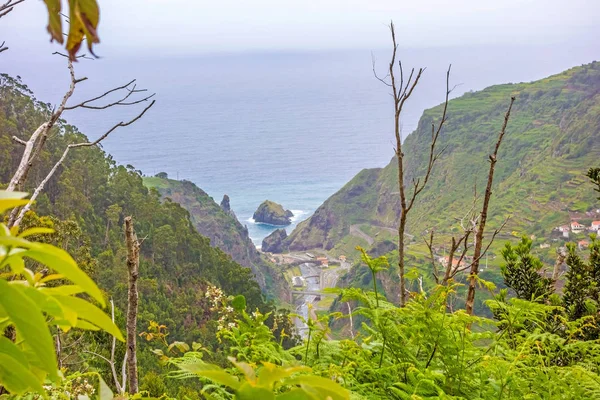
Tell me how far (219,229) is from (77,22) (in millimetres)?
48475

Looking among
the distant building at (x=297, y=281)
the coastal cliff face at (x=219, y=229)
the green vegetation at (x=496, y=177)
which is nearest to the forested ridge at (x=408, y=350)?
the green vegetation at (x=496, y=177)

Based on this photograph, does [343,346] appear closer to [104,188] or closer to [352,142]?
[104,188]

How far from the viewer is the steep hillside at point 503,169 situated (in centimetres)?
4425

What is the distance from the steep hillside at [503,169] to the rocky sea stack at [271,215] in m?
3.48

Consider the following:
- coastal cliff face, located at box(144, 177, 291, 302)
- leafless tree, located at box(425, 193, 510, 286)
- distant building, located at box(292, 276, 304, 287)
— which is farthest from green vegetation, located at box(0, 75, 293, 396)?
distant building, located at box(292, 276, 304, 287)

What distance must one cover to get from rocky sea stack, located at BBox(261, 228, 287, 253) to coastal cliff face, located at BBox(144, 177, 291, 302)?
33.3 ft

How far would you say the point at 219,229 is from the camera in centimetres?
4828

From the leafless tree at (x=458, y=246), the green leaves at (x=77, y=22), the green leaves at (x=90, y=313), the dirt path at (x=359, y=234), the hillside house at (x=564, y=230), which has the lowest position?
the dirt path at (x=359, y=234)

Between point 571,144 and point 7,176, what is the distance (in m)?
44.8

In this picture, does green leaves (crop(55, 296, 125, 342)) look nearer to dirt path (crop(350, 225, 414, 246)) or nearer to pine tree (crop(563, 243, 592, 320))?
pine tree (crop(563, 243, 592, 320))

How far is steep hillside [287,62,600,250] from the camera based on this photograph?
4425 centimetres

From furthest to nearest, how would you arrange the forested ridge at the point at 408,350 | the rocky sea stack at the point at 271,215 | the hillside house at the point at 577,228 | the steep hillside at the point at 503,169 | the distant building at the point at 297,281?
the rocky sea stack at the point at 271,215 → the distant building at the point at 297,281 → the steep hillside at the point at 503,169 → the hillside house at the point at 577,228 → the forested ridge at the point at 408,350

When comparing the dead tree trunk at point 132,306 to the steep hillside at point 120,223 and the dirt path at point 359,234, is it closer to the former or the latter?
the steep hillside at point 120,223

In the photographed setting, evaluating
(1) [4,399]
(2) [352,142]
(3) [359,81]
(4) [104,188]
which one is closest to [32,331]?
(1) [4,399]
